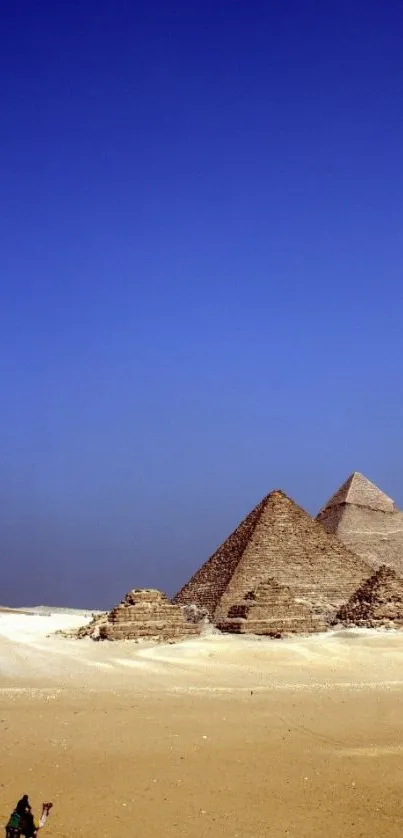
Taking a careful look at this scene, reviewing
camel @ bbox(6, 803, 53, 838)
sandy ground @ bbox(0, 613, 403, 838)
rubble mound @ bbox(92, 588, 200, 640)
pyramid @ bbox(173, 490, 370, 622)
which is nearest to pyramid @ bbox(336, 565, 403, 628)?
pyramid @ bbox(173, 490, 370, 622)

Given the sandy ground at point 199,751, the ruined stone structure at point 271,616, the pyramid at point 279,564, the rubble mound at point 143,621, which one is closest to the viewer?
the sandy ground at point 199,751

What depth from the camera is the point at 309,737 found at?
27.8 ft

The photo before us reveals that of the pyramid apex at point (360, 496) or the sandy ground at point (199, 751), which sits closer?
the sandy ground at point (199, 751)

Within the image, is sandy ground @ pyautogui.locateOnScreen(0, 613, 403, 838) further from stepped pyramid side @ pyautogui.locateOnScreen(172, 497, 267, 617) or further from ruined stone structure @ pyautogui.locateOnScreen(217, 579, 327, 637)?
stepped pyramid side @ pyautogui.locateOnScreen(172, 497, 267, 617)

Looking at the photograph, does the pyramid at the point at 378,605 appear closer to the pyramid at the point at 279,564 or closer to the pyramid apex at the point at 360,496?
the pyramid at the point at 279,564

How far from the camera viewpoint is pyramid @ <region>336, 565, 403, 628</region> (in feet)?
83.5

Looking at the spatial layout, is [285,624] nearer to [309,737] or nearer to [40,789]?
[309,737]

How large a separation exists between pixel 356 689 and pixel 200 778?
6.90 meters

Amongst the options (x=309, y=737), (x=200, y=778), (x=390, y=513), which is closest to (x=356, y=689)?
(x=309, y=737)

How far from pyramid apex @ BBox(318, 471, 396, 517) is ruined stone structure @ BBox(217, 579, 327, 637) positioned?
2061 cm

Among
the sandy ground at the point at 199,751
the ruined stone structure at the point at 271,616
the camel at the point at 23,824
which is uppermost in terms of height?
the ruined stone structure at the point at 271,616

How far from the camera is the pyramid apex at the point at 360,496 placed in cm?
4662

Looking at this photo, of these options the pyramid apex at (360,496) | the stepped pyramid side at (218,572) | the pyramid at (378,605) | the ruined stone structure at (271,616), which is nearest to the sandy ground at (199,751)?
the ruined stone structure at (271,616)

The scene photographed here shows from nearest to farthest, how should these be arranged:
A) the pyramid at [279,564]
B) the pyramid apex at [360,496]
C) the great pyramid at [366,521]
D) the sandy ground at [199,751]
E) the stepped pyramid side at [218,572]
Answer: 1. the sandy ground at [199,751]
2. the pyramid at [279,564]
3. the stepped pyramid side at [218,572]
4. the great pyramid at [366,521]
5. the pyramid apex at [360,496]
